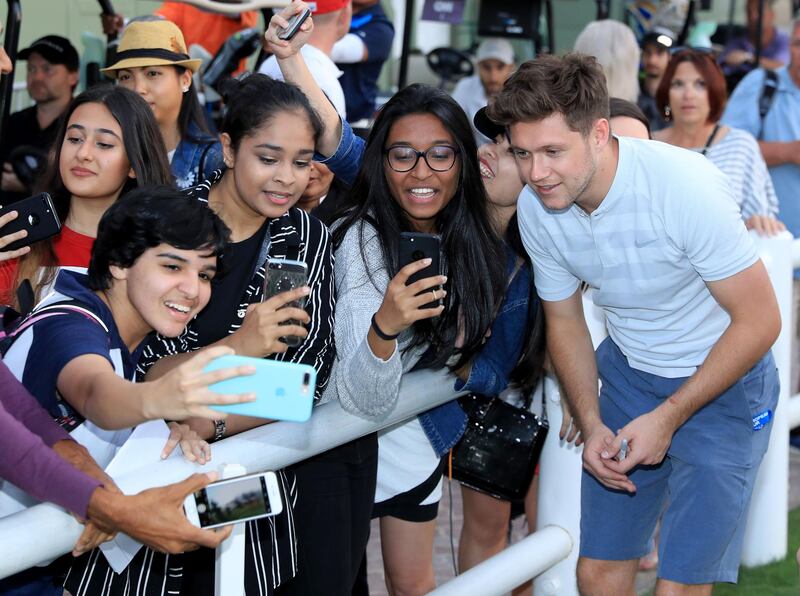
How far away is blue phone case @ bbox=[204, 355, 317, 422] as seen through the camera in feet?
6.57

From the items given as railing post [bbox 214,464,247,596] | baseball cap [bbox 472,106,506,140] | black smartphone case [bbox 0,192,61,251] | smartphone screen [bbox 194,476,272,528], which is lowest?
railing post [bbox 214,464,247,596]

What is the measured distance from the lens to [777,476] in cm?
448

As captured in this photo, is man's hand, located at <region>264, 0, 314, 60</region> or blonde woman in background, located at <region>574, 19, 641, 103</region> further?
blonde woman in background, located at <region>574, 19, 641, 103</region>

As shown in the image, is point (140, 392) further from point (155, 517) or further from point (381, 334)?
point (381, 334)

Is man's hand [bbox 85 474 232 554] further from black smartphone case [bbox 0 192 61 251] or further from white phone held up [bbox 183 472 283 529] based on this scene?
black smartphone case [bbox 0 192 61 251]

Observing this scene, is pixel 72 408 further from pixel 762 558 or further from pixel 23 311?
pixel 762 558

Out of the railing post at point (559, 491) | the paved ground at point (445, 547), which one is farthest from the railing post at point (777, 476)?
the railing post at point (559, 491)

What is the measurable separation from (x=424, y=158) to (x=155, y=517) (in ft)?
4.84

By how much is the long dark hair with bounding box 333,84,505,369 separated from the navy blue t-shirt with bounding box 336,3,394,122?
2539 mm

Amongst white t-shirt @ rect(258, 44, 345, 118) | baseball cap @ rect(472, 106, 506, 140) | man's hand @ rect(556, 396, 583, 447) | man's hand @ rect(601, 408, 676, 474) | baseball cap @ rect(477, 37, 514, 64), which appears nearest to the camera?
man's hand @ rect(601, 408, 676, 474)

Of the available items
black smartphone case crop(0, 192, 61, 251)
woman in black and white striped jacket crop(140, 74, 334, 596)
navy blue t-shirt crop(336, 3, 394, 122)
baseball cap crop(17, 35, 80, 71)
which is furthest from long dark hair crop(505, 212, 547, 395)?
baseball cap crop(17, 35, 80, 71)

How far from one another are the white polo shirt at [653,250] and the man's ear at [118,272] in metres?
1.15

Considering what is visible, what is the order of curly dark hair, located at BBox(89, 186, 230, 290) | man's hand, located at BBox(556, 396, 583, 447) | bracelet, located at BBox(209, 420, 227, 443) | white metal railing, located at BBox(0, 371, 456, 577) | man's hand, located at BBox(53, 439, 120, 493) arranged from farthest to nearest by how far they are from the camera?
man's hand, located at BBox(556, 396, 583, 447)
bracelet, located at BBox(209, 420, 227, 443)
curly dark hair, located at BBox(89, 186, 230, 290)
man's hand, located at BBox(53, 439, 120, 493)
white metal railing, located at BBox(0, 371, 456, 577)

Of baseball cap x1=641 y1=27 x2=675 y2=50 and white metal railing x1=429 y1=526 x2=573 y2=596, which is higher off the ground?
baseball cap x1=641 y1=27 x2=675 y2=50
